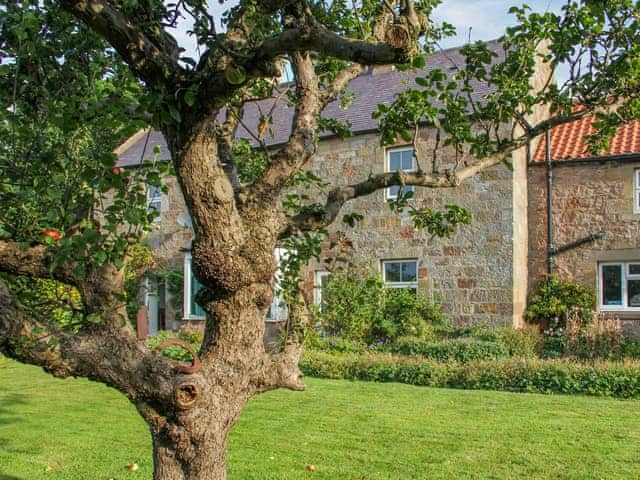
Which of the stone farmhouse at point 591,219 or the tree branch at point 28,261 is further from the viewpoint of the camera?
the stone farmhouse at point 591,219

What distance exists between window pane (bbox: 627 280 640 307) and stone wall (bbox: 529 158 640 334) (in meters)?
0.48

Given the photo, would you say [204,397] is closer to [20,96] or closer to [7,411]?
[20,96]

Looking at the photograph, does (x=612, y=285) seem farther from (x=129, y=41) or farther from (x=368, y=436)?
(x=129, y=41)

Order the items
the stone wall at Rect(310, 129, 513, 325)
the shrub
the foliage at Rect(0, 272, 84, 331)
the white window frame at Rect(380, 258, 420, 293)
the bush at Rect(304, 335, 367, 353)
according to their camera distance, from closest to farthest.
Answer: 1. the foliage at Rect(0, 272, 84, 331)
2. the shrub
3. the bush at Rect(304, 335, 367, 353)
4. the stone wall at Rect(310, 129, 513, 325)
5. the white window frame at Rect(380, 258, 420, 293)

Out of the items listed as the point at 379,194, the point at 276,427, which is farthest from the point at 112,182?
the point at 379,194

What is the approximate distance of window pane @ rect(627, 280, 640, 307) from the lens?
14852 millimetres

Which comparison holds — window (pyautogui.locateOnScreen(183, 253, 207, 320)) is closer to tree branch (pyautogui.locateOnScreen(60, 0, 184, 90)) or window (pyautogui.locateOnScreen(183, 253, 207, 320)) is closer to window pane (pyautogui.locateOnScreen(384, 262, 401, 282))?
window pane (pyautogui.locateOnScreen(384, 262, 401, 282))

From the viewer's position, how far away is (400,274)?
16.8 metres

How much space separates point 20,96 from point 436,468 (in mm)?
4720

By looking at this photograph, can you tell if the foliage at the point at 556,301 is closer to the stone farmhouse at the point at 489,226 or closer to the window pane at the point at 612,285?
the stone farmhouse at the point at 489,226

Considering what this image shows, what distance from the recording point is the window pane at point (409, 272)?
651 inches

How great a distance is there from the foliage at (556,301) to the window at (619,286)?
385 millimetres

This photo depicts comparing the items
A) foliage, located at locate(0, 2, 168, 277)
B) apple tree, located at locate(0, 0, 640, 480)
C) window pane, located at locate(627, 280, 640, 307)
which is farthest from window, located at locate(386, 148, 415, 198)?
foliage, located at locate(0, 2, 168, 277)

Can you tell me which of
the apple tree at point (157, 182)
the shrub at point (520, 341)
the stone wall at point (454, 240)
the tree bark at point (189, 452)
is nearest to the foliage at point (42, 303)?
the apple tree at point (157, 182)
